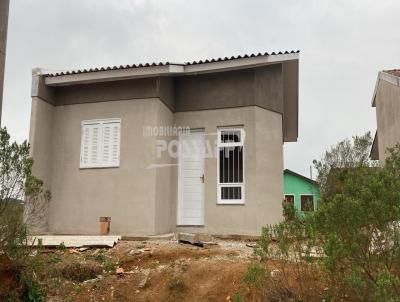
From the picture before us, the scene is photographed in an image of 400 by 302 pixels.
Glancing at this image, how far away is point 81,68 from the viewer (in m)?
11.6

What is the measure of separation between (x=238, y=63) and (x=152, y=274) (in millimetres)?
6239

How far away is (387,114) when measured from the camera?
1567 centimetres

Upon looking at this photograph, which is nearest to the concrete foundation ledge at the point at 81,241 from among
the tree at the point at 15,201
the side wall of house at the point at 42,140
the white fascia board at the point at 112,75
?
the side wall of house at the point at 42,140

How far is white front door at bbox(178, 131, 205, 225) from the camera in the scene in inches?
455

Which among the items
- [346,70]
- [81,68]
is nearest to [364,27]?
[346,70]

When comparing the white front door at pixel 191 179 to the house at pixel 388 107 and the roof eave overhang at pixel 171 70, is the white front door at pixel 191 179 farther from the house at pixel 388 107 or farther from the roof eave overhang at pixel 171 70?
the house at pixel 388 107

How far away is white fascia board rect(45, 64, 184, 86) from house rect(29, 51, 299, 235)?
0.09 ft

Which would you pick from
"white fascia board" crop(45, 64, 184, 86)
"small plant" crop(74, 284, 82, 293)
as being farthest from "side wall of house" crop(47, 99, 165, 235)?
"small plant" crop(74, 284, 82, 293)

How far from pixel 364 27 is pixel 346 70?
11.3ft

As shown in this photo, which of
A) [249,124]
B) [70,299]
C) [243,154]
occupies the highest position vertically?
[249,124]

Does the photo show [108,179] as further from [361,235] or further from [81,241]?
[361,235]

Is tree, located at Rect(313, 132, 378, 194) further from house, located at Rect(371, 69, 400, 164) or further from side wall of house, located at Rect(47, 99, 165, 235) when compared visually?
side wall of house, located at Rect(47, 99, 165, 235)

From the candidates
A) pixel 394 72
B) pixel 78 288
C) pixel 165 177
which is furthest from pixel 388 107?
pixel 78 288

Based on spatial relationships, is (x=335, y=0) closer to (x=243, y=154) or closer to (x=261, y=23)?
(x=261, y=23)
